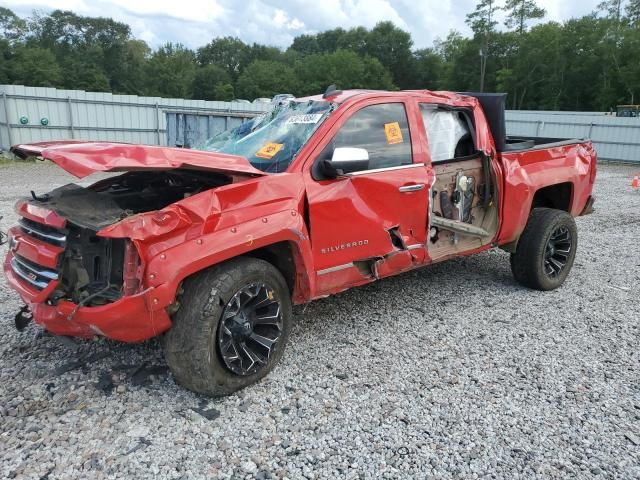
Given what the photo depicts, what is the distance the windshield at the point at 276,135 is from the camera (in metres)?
3.79

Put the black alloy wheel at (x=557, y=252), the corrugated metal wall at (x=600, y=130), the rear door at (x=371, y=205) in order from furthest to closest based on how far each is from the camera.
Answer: the corrugated metal wall at (x=600, y=130) → the black alloy wheel at (x=557, y=252) → the rear door at (x=371, y=205)

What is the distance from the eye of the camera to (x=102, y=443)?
2.84 meters

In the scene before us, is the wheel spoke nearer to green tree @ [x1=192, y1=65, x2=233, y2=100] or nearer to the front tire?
the front tire

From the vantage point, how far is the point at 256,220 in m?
3.23

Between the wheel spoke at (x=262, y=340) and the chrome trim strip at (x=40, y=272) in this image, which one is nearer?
the chrome trim strip at (x=40, y=272)

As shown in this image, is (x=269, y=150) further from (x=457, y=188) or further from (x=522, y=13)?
(x=522, y=13)

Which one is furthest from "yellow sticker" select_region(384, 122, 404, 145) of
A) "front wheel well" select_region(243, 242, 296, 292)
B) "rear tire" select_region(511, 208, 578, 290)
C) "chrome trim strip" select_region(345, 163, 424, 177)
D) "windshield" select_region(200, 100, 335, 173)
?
"rear tire" select_region(511, 208, 578, 290)

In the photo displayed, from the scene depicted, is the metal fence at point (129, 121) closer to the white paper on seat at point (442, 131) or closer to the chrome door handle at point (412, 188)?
the white paper on seat at point (442, 131)

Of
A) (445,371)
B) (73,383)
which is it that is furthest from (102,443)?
(445,371)

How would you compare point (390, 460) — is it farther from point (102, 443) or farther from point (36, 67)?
point (36, 67)

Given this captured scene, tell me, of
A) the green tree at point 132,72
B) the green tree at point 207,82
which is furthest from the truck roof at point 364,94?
the green tree at point 207,82

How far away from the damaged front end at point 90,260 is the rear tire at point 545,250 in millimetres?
3319

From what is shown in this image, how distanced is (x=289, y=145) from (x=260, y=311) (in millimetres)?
1245

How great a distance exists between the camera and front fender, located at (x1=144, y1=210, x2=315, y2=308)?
9.39 feet
